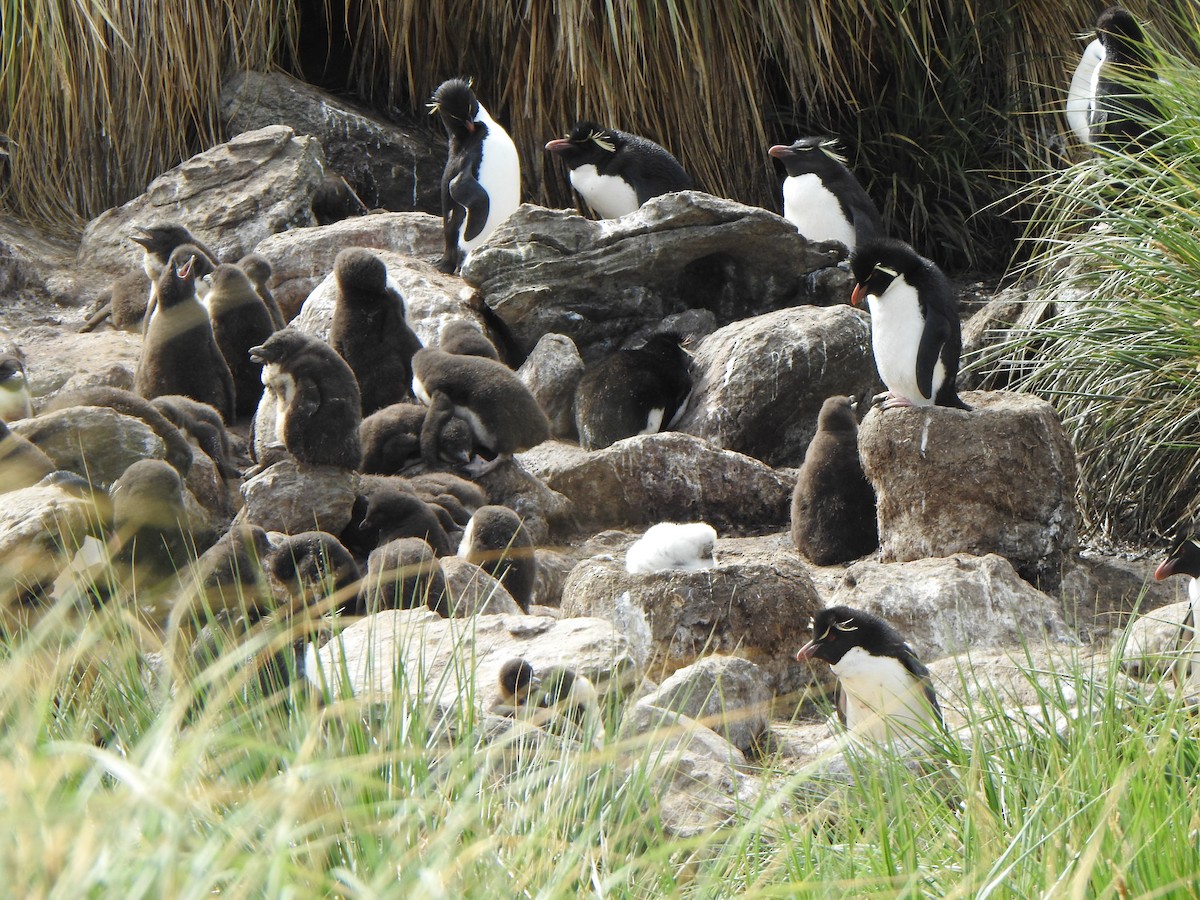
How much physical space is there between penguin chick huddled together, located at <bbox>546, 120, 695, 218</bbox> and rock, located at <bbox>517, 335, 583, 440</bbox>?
7.52 ft

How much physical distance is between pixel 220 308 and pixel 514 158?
3122mm

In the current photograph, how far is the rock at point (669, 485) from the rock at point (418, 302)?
1.53 meters

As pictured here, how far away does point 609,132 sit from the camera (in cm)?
1077

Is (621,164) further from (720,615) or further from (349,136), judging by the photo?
(720,615)

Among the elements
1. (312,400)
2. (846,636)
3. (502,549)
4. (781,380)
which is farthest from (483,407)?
(846,636)

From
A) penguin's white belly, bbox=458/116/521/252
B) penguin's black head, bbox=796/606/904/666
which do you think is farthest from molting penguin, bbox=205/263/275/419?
penguin's black head, bbox=796/606/904/666

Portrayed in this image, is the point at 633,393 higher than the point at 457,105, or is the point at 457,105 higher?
the point at 457,105

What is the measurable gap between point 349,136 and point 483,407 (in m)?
5.65

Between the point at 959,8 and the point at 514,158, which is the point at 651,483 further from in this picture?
the point at 959,8

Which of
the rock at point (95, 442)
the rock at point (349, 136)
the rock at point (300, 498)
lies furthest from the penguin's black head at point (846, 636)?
the rock at point (349, 136)

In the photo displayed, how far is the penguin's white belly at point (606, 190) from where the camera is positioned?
426 inches

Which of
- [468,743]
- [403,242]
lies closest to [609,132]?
[403,242]

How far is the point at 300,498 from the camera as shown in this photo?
20.6 ft

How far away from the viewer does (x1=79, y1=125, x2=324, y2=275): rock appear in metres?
10.3
